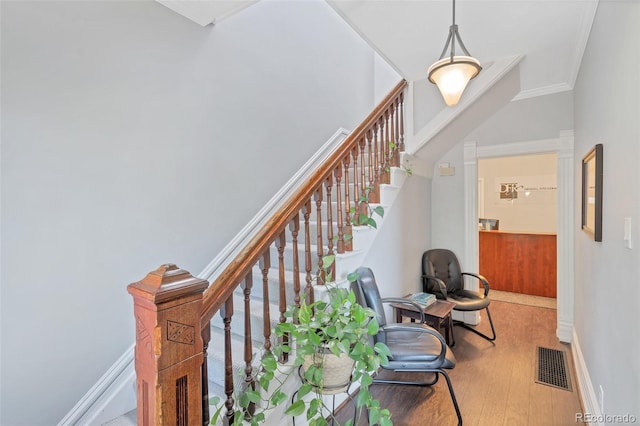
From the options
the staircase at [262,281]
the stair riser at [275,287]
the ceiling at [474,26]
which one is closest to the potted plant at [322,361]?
the staircase at [262,281]

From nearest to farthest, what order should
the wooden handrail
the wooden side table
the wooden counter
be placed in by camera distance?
1. the wooden handrail
2. the wooden side table
3. the wooden counter

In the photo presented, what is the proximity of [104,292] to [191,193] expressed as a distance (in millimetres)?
818

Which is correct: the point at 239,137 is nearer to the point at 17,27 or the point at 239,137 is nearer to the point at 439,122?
the point at 17,27

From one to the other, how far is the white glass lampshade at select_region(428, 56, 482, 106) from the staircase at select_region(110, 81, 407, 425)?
0.59m

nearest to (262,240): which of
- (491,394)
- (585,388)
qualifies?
(491,394)

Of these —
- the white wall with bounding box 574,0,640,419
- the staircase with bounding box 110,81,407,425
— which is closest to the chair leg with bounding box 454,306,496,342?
the white wall with bounding box 574,0,640,419

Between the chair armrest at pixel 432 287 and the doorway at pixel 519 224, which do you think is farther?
the doorway at pixel 519 224

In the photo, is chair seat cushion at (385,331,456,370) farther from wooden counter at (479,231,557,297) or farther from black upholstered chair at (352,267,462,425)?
wooden counter at (479,231,557,297)

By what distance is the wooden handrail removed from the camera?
1.27 metres

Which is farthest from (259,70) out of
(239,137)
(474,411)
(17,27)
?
(474,411)

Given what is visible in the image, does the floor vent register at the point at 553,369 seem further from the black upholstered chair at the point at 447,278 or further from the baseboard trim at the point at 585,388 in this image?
the black upholstered chair at the point at 447,278

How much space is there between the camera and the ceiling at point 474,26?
1948 millimetres

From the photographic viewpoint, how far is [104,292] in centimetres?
179

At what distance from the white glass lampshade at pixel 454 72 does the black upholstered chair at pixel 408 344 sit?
56.6 inches
